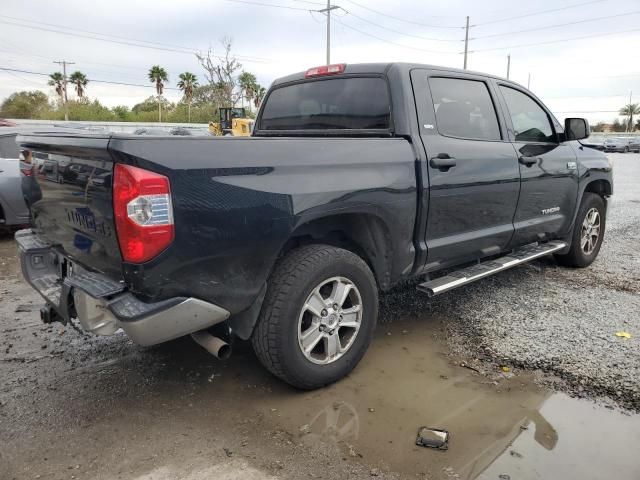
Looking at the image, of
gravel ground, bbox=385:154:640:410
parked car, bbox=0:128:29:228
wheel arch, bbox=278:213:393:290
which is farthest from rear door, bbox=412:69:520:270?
parked car, bbox=0:128:29:228

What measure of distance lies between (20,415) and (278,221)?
6.00 ft

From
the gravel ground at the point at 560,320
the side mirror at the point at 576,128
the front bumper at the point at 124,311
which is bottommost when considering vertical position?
the gravel ground at the point at 560,320

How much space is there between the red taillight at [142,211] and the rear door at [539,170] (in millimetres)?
3154

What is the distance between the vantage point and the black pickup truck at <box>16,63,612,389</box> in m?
2.38

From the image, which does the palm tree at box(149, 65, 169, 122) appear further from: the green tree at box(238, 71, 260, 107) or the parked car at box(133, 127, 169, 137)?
the parked car at box(133, 127, 169, 137)

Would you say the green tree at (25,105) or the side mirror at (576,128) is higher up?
the green tree at (25,105)

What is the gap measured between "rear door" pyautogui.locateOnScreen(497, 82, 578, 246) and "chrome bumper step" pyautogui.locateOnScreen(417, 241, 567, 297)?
0.12 m

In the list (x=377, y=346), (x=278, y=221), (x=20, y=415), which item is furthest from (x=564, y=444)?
(x=20, y=415)

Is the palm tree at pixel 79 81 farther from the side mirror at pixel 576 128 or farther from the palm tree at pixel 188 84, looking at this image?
the side mirror at pixel 576 128

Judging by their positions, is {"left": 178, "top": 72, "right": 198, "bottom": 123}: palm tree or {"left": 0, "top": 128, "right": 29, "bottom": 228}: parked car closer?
{"left": 0, "top": 128, "right": 29, "bottom": 228}: parked car

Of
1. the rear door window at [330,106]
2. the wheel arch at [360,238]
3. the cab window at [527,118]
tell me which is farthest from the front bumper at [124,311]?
the cab window at [527,118]

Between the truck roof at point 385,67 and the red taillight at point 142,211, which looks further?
the truck roof at point 385,67

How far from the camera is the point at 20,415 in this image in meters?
2.88

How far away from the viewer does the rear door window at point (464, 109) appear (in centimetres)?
377
